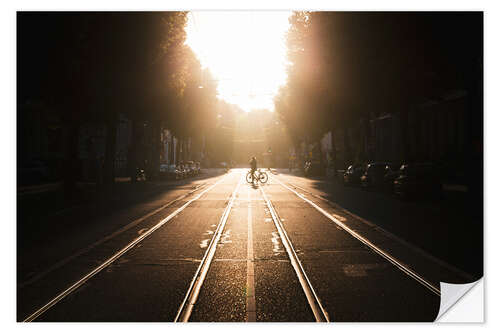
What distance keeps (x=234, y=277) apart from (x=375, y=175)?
19.4m

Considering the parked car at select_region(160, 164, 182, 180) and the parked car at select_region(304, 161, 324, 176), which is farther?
the parked car at select_region(304, 161, 324, 176)

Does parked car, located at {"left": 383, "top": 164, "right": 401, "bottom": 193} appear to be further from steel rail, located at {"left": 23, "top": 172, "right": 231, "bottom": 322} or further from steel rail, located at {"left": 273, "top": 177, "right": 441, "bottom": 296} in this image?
steel rail, located at {"left": 23, "top": 172, "right": 231, "bottom": 322}

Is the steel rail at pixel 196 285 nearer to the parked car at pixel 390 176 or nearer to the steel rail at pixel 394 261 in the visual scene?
the steel rail at pixel 394 261

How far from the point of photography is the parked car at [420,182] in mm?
18013

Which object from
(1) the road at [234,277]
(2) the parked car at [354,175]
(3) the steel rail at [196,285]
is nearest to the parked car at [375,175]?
(2) the parked car at [354,175]

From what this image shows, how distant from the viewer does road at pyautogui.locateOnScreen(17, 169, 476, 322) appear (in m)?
4.65

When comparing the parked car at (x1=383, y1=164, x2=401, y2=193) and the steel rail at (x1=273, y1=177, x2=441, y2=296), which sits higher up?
the parked car at (x1=383, y1=164, x2=401, y2=193)

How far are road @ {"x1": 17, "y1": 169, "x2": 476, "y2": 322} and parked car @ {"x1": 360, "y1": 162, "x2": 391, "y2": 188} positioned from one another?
549 inches

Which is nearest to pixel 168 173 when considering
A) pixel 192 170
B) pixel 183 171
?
pixel 183 171

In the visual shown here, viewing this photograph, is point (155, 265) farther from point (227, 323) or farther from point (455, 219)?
point (455, 219)

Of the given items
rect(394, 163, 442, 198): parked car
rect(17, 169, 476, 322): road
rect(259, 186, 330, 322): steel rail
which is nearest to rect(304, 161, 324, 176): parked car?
rect(394, 163, 442, 198): parked car

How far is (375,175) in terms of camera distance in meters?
24.2

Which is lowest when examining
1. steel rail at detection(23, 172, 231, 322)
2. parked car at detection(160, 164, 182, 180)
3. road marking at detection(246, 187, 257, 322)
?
road marking at detection(246, 187, 257, 322)

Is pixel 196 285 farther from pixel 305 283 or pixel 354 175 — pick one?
pixel 354 175
